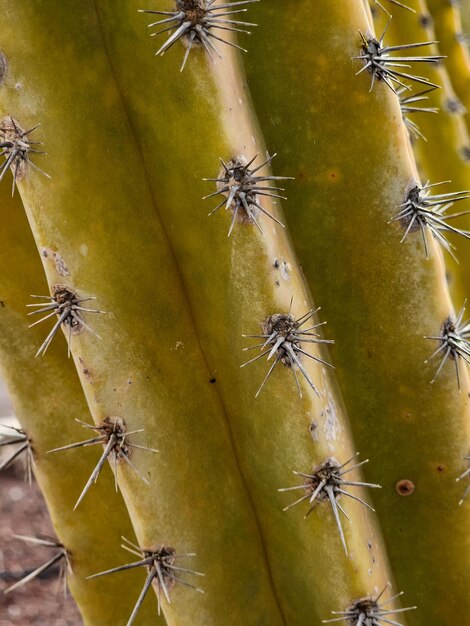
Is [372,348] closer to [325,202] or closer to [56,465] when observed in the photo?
[325,202]

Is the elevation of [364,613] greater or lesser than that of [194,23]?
lesser

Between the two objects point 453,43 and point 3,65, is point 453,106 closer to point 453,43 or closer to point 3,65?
point 453,43

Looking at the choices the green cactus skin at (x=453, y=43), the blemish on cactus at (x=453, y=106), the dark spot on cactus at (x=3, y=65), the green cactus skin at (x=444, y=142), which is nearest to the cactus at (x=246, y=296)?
the dark spot on cactus at (x=3, y=65)

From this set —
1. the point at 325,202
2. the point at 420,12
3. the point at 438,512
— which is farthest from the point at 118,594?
the point at 420,12

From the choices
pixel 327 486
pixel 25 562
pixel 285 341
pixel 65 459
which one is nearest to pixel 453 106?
pixel 285 341

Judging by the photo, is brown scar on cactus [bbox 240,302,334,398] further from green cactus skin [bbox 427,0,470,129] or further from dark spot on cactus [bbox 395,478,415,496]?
green cactus skin [bbox 427,0,470,129]

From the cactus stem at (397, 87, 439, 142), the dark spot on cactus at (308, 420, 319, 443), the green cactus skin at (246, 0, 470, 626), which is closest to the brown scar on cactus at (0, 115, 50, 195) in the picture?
the green cactus skin at (246, 0, 470, 626)
